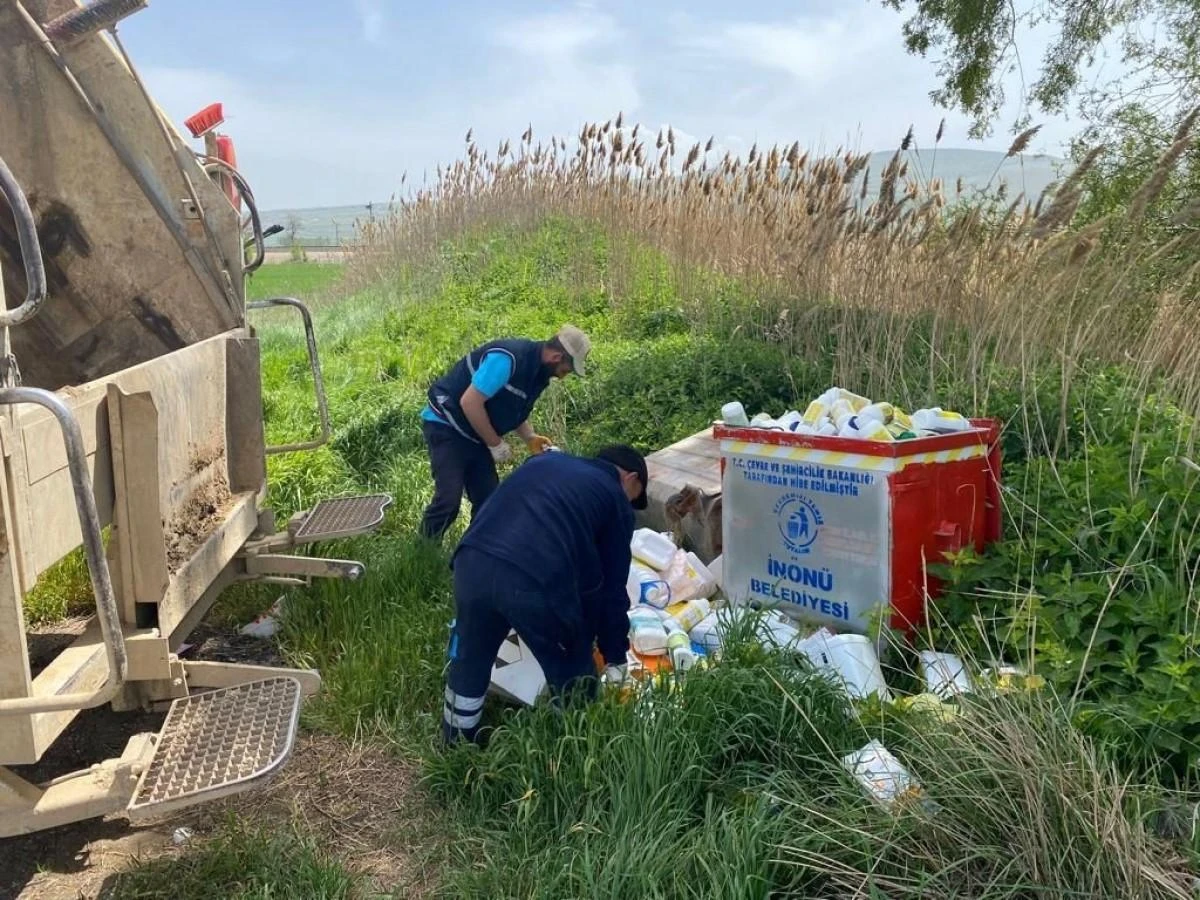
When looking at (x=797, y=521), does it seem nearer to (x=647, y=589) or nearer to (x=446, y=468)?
(x=647, y=589)

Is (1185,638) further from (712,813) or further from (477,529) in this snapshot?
(477,529)

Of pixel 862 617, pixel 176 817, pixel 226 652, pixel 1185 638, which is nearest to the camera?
pixel 1185 638

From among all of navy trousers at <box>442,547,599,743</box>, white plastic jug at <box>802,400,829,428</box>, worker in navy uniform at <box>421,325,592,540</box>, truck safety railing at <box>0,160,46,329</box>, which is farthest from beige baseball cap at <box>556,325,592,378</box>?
truck safety railing at <box>0,160,46,329</box>

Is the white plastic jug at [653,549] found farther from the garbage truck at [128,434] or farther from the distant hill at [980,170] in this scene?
the distant hill at [980,170]

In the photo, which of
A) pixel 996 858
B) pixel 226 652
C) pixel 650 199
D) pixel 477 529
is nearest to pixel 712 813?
pixel 996 858

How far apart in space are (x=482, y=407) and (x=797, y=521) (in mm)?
1788

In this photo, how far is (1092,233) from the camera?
4.42 m

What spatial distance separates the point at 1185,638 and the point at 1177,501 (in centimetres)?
75

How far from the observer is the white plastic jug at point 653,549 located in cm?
424

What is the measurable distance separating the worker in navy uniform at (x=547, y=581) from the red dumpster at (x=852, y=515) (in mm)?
886

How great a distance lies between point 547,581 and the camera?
3104mm

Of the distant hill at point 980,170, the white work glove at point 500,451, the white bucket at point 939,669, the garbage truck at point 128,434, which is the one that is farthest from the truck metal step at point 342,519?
the distant hill at point 980,170

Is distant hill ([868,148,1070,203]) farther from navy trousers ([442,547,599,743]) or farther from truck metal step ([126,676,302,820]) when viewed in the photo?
truck metal step ([126,676,302,820])

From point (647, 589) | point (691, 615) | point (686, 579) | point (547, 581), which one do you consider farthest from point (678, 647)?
point (547, 581)
